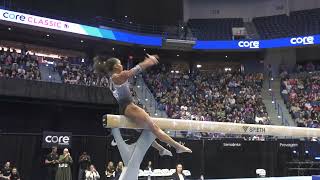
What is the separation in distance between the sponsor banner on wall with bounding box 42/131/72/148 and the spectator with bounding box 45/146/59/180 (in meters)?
0.87

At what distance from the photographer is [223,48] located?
25016mm

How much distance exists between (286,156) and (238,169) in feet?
6.82

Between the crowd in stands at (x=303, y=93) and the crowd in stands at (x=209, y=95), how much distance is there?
159 cm

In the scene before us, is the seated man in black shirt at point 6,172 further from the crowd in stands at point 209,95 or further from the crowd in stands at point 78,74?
the crowd in stands at point 209,95

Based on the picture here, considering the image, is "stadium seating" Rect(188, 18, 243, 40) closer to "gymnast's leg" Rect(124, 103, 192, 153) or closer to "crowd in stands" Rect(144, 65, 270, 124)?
"crowd in stands" Rect(144, 65, 270, 124)

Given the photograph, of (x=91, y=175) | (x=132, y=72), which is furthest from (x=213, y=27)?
(x=132, y=72)

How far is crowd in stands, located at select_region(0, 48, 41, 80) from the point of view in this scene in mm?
16719

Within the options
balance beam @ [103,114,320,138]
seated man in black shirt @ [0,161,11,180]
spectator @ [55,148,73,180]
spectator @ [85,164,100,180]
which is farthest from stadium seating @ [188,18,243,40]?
balance beam @ [103,114,320,138]

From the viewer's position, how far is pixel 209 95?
22.6 m

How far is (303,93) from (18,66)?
15216 mm

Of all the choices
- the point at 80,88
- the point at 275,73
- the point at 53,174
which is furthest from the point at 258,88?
the point at 53,174

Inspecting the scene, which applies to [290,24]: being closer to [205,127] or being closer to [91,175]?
[91,175]

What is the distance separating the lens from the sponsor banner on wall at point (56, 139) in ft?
44.0

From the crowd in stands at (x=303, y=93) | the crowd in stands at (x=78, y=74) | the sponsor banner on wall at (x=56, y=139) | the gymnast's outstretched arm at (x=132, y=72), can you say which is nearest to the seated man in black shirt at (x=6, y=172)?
the sponsor banner on wall at (x=56, y=139)
